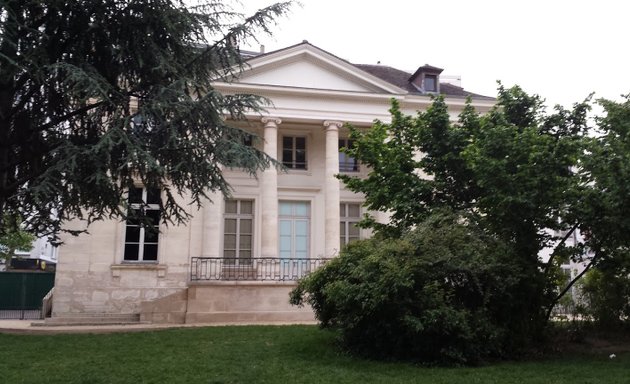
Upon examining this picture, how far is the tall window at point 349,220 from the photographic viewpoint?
23719 millimetres

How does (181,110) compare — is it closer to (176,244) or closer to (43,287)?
(176,244)

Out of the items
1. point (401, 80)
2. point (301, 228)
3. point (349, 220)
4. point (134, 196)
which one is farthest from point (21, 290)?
point (401, 80)

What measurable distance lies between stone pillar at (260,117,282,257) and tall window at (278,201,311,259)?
1281mm

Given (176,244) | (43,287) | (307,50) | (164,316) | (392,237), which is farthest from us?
(43,287)

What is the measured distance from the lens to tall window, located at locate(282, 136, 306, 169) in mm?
23812

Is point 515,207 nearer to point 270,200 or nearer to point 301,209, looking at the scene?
point 270,200

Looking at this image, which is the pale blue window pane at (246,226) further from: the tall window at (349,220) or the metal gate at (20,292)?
the metal gate at (20,292)

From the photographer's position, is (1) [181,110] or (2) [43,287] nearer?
(1) [181,110]

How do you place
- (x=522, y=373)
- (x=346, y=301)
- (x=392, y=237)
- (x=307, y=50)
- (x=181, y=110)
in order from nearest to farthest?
1. (x=181, y=110)
2. (x=522, y=373)
3. (x=346, y=301)
4. (x=392, y=237)
5. (x=307, y=50)

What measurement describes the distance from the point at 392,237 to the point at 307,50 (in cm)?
1220

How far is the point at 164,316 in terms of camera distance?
1889 centimetres

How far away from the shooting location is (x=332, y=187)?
22016 millimetres

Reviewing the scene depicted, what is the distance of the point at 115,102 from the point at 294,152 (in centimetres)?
1676

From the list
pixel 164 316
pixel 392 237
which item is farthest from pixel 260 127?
pixel 392 237
